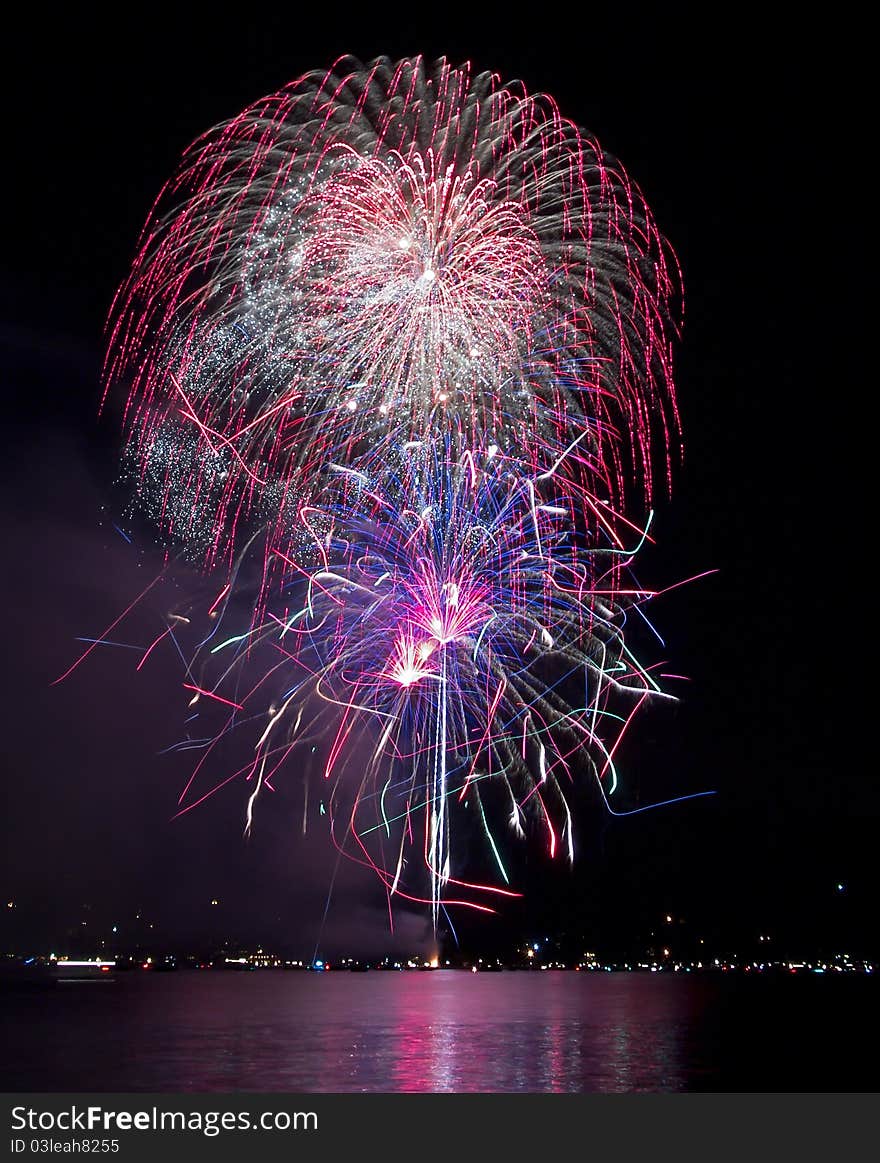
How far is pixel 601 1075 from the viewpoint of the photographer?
22922mm

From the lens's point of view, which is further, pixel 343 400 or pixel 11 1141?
pixel 343 400

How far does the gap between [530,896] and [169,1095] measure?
130 m


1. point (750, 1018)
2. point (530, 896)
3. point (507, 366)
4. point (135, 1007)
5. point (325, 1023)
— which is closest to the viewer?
point (507, 366)

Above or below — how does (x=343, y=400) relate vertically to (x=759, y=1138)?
above

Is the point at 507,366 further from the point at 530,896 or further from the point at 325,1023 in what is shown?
the point at 530,896

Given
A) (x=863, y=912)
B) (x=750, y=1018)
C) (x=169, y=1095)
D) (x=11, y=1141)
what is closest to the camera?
(x=11, y=1141)

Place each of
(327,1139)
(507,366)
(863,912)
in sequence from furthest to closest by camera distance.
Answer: (863,912)
(507,366)
(327,1139)

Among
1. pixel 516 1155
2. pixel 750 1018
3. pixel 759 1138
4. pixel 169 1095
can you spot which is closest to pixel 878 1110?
pixel 759 1138

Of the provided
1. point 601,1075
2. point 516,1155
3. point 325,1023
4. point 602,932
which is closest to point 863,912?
point 602,932

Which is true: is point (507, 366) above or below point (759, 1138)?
above

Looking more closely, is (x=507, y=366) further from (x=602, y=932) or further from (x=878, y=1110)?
(x=602, y=932)

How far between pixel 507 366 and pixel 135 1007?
54427mm

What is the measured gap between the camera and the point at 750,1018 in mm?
48969

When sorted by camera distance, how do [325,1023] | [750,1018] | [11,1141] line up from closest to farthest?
[11,1141]
[325,1023]
[750,1018]
